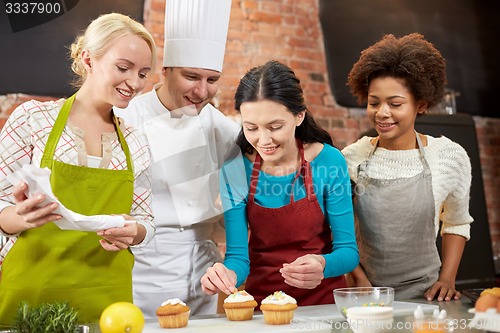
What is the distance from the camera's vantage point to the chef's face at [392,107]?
2.24 m

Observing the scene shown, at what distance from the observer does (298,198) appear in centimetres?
209

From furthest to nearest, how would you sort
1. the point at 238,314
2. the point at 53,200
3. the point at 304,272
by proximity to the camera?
the point at 304,272, the point at 238,314, the point at 53,200

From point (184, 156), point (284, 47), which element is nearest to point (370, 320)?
point (184, 156)

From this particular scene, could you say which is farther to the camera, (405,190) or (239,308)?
(405,190)

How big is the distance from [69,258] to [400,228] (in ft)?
3.90

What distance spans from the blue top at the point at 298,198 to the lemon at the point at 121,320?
67cm

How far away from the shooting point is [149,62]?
1834mm

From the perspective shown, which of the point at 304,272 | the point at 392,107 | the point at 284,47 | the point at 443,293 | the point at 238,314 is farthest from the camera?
the point at 284,47

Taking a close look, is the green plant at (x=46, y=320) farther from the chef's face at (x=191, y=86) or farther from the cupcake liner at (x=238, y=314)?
the chef's face at (x=191, y=86)

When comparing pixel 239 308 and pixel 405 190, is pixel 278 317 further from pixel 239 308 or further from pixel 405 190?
pixel 405 190

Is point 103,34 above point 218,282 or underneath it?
above

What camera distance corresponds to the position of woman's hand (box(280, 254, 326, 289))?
1776mm

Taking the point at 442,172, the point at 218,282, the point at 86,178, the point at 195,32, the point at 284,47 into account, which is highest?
the point at 284,47

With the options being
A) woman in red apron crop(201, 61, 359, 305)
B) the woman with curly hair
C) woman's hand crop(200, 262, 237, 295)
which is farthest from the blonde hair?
the woman with curly hair
